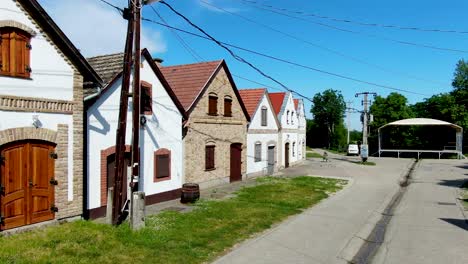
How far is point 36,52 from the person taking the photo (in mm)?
9945

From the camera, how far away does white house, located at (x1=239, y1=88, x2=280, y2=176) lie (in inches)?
962

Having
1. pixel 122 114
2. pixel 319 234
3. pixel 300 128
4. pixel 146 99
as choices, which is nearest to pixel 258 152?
pixel 146 99

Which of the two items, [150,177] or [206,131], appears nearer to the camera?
[150,177]

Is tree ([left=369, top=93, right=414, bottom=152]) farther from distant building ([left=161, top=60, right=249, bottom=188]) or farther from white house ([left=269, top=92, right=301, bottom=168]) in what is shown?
distant building ([left=161, top=60, right=249, bottom=188])

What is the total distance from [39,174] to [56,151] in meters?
0.77

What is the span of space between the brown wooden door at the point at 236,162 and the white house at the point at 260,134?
137 cm

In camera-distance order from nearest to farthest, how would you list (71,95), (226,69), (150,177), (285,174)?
(71,95) → (150,177) → (226,69) → (285,174)

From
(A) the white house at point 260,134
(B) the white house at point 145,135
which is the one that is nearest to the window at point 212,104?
(B) the white house at point 145,135

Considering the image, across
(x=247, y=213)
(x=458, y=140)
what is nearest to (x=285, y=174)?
(x=247, y=213)

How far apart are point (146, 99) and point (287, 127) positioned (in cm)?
1913

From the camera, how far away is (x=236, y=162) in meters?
22.2

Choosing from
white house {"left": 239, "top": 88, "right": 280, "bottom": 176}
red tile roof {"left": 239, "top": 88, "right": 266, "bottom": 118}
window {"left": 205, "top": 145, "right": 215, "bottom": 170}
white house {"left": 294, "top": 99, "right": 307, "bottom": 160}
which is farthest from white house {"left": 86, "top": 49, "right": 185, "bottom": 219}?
white house {"left": 294, "top": 99, "right": 307, "bottom": 160}

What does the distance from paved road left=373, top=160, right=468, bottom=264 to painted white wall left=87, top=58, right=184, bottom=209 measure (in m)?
8.79

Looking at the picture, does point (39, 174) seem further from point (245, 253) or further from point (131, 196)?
point (245, 253)
